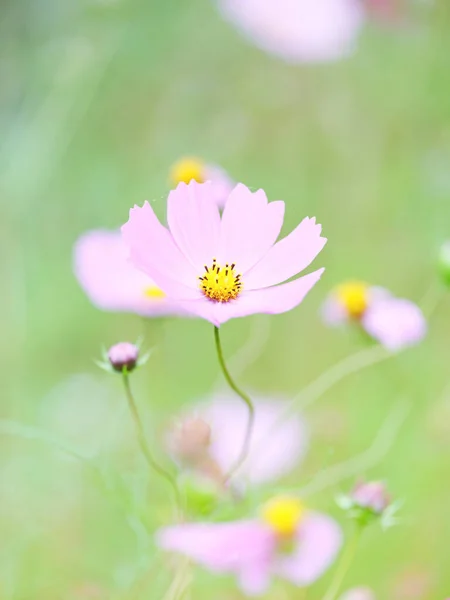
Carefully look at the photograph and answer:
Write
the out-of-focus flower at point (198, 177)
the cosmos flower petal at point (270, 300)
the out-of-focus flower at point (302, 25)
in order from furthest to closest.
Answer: the out-of-focus flower at point (302, 25)
the out-of-focus flower at point (198, 177)
the cosmos flower petal at point (270, 300)

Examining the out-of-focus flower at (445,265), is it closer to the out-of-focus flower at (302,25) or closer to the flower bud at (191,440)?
the flower bud at (191,440)

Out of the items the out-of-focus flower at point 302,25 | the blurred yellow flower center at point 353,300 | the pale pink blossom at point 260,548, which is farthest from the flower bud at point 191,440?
the out-of-focus flower at point 302,25

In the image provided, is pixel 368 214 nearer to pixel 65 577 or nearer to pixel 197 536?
pixel 65 577

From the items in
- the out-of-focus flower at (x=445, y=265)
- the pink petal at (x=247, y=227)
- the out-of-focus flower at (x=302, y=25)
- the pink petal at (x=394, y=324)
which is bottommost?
the pink petal at (x=247, y=227)

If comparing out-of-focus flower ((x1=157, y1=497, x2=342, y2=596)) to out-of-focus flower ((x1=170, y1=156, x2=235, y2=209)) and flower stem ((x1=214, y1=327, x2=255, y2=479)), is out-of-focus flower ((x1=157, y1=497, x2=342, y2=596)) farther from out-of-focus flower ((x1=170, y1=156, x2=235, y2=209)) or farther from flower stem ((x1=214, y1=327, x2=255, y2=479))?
out-of-focus flower ((x1=170, y1=156, x2=235, y2=209))

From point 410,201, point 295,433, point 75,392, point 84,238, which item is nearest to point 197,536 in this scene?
point 84,238

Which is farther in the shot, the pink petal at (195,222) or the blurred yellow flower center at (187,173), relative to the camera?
the blurred yellow flower center at (187,173)

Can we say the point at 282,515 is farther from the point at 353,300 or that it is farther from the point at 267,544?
the point at 353,300

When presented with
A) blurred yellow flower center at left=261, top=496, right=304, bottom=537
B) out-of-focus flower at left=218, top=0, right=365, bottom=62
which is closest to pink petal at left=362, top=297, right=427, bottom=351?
blurred yellow flower center at left=261, top=496, right=304, bottom=537
